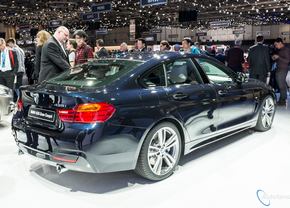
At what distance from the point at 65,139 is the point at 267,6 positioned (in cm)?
3058

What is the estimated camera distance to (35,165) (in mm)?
3354

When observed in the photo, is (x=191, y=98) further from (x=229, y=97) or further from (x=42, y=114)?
(x=42, y=114)

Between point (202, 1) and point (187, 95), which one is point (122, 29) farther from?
point (187, 95)

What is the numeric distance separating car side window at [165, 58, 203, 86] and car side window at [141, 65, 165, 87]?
8 cm

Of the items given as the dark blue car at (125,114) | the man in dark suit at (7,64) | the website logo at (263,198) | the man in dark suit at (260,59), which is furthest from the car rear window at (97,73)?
the man in dark suit at (260,59)

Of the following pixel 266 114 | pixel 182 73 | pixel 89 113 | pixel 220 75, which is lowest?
pixel 266 114

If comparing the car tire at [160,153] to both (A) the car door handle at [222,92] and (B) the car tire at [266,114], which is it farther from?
(B) the car tire at [266,114]

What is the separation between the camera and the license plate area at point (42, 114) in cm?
247

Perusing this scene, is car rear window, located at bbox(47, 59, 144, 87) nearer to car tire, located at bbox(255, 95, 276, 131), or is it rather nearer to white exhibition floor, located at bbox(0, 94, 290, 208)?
white exhibition floor, located at bbox(0, 94, 290, 208)

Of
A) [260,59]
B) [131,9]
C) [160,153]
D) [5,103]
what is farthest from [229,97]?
[131,9]

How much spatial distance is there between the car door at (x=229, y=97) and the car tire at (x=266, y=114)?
1.56ft

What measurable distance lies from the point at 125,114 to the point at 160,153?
0.67 meters

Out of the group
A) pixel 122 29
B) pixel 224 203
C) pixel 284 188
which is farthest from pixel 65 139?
pixel 122 29

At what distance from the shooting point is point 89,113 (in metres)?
2.31
